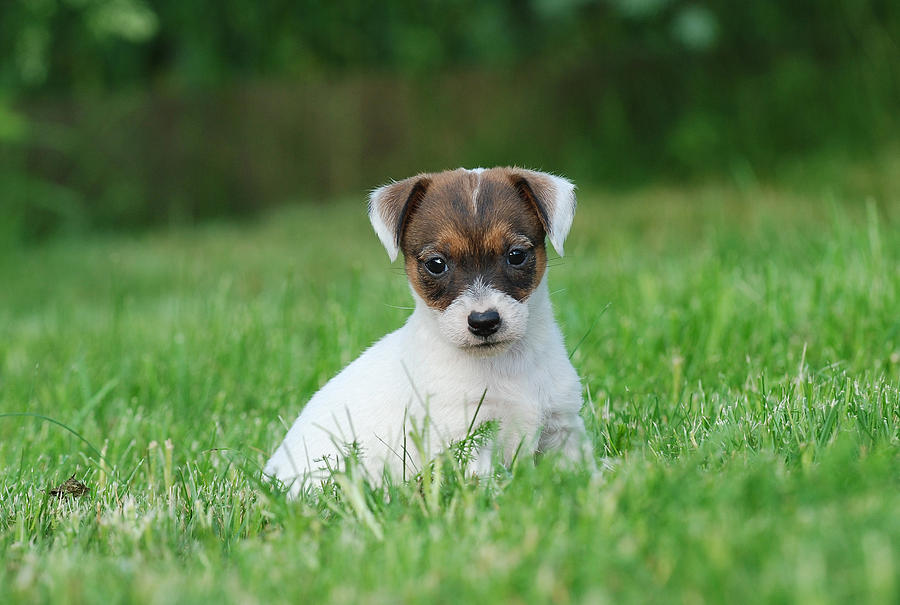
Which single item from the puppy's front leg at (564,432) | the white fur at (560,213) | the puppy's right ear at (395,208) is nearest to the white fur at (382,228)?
the puppy's right ear at (395,208)

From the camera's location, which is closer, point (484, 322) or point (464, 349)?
point (484, 322)

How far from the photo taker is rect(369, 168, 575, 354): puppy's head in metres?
3.20

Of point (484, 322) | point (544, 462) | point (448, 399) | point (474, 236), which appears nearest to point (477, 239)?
point (474, 236)

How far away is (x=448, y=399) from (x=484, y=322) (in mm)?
295

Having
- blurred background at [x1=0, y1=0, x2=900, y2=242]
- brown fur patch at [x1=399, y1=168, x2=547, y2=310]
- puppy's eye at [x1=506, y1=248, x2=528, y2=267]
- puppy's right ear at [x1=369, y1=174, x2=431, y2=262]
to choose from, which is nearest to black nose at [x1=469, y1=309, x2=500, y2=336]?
brown fur patch at [x1=399, y1=168, x2=547, y2=310]

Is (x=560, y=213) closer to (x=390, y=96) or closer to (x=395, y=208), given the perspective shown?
(x=395, y=208)

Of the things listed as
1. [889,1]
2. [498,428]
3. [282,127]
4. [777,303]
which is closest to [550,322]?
[498,428]

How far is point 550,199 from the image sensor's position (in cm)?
349

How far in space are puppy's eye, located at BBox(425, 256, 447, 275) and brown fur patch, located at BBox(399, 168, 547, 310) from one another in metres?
0.01

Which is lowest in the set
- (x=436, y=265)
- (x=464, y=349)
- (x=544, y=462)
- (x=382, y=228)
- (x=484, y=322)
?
(x=544, y=462)

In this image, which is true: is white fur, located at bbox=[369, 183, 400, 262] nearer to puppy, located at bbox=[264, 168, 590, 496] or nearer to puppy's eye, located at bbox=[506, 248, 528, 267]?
puppy, located at bbox=[264, 168, 590, 496]

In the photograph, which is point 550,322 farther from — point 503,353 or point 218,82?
point 218,82

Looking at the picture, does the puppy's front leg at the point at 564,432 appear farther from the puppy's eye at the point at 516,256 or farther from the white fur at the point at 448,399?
the puppy's eye at the point at 516,256

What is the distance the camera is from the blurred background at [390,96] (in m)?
10.1
